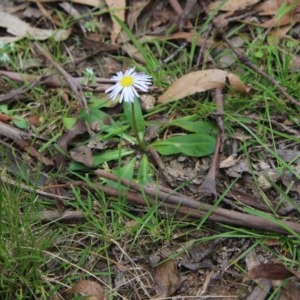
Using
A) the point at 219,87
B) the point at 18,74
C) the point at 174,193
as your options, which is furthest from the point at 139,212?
the point at 18,74

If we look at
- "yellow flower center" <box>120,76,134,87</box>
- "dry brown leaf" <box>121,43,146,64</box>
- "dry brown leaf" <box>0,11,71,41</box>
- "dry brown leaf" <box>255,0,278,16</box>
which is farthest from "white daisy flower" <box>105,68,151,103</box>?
"dry brown leaf" <box>255,0,278,16</box>

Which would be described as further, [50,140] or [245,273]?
[50,140]

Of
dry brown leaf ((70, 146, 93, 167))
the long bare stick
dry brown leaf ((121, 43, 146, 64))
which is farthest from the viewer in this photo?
dry brown leaf ((121, 43, 146, 64))

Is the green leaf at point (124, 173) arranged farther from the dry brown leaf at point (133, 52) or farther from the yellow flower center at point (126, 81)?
the dry brown leaf at point (133, 52)

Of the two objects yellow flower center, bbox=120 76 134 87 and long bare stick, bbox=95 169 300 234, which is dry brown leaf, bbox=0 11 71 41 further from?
long bare stick, bbox=95 169 300 234

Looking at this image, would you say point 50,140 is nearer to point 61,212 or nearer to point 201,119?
point 61,212

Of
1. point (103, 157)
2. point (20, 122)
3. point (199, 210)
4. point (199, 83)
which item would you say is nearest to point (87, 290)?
point (199, 210)

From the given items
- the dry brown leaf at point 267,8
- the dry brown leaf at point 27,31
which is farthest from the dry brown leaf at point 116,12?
the dry brown leaf at point 267,8
